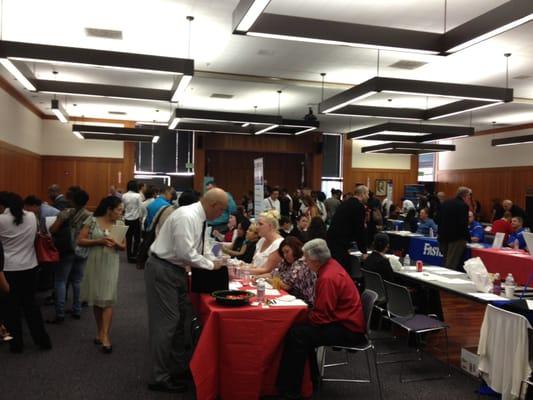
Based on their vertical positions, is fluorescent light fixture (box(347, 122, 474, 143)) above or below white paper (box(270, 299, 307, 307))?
above

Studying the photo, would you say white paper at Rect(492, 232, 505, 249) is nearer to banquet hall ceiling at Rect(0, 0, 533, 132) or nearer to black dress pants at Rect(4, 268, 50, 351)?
banquet hall ceiling at Rect(0, 0, 533, 132)

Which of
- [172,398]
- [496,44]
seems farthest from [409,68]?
[172,398]

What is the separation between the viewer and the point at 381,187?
1705cm

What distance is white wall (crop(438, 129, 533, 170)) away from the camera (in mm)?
14125

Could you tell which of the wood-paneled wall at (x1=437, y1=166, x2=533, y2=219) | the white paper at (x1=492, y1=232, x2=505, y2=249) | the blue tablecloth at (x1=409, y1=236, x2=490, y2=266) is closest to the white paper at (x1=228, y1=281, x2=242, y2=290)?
the white paper at (x1=492, y1=232, x2=505, y2=249)

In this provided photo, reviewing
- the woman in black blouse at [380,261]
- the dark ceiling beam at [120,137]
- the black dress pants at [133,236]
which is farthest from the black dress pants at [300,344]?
the dark ceiling beam at [120,137]

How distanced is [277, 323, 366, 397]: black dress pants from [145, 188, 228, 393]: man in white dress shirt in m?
0.79

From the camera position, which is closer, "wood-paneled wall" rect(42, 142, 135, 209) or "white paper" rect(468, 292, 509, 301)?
"white paper" rect(468, 292, 509, 301)

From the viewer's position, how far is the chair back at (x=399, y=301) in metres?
4.12

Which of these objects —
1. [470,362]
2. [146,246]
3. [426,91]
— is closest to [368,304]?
[470,362]

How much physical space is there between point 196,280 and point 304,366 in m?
1.06

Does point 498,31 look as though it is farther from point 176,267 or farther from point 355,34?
point 176,267

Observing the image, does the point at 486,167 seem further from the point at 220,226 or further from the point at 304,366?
the point at 304,366

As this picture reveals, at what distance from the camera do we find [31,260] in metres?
4.42
